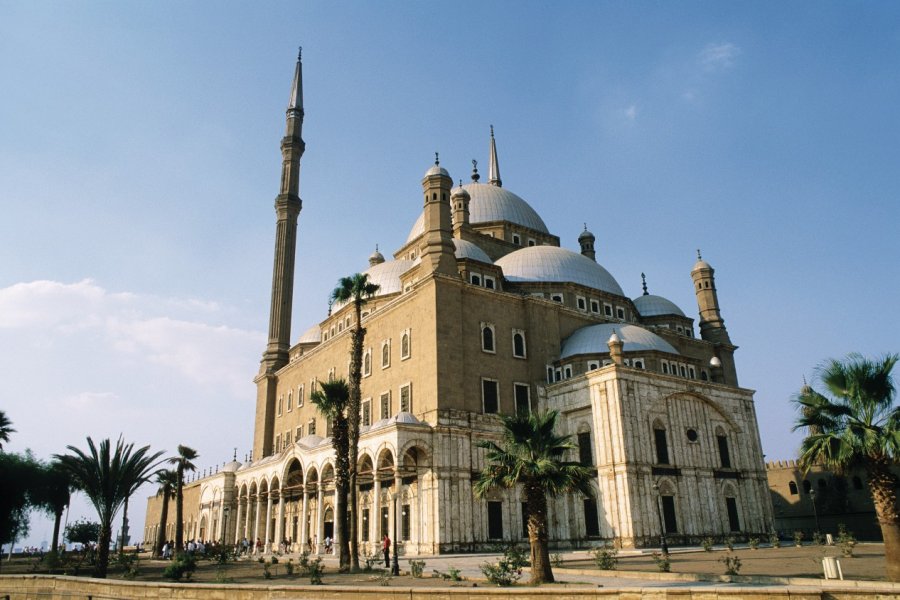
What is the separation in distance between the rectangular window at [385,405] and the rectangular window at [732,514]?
1727 centimetres

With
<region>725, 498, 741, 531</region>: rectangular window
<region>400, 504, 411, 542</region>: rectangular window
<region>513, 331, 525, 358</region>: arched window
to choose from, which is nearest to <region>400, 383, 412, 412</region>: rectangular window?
<region>400, 504, 411, 542</region>: rectangular window

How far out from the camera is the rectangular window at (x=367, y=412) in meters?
34.8

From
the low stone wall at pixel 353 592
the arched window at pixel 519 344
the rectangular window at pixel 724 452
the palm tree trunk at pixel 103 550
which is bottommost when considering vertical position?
the low stone wall at pixel 353 592

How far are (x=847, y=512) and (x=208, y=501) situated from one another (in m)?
41.9

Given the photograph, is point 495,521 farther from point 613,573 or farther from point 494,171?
point 494,171

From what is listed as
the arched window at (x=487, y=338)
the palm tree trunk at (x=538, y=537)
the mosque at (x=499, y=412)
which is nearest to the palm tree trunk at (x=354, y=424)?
the mosque at (x=499, y=412)

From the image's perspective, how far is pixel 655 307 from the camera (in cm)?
4438

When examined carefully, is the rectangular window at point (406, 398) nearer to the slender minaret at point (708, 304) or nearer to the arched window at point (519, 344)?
the arched window at point (519, 344)

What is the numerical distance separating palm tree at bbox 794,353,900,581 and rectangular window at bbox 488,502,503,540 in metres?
16.2

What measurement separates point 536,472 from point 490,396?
51.5 feet

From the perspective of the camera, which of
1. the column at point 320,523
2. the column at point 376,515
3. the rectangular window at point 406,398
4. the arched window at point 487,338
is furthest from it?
the arched window at point 487,338

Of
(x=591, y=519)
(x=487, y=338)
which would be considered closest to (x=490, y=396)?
(x=487, y=338)

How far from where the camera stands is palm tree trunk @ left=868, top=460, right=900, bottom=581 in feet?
43.3

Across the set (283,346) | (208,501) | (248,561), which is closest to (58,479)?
(208,501)
